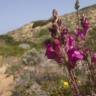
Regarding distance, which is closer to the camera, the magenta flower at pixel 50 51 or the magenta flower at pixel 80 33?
the magenta flower at pixel 50 51

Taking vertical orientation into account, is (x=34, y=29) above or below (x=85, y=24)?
above

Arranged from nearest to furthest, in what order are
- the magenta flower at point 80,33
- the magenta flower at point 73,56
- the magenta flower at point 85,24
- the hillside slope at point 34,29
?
the magenta flower at point 73,56
the magenta flower at point 85,24
the magenta flower at point 80,33
the hillside slope at point 34,29

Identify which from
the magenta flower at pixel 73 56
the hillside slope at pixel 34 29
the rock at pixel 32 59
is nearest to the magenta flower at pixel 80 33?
the magenta flower at pixel 73 56

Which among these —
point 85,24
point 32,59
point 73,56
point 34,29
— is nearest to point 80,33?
point 85,24

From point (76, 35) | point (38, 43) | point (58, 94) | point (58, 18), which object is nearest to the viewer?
point (58, 18)

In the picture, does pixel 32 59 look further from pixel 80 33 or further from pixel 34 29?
pixel 34 29

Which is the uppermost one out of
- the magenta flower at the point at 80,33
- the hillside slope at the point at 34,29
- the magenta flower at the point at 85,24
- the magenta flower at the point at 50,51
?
the hillside slope at the point at 34,29

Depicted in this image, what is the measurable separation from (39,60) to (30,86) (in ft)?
20.5

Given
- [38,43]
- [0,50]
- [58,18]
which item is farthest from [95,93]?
[38,43]

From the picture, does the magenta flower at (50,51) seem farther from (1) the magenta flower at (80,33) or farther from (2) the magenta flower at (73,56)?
(1) the magenta flower at (80,33)

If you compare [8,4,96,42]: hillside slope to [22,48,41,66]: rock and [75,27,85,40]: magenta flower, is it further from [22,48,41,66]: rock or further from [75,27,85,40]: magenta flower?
[75,27,85,40]: magenta flower

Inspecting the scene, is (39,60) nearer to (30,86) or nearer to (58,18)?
(30,86)

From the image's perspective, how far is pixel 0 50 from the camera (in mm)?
28469

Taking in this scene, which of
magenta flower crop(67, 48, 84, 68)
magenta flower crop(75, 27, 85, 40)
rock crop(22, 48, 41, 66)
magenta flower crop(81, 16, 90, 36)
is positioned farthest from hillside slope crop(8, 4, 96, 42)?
magenta flower crop(67, 48, 84, 68)
